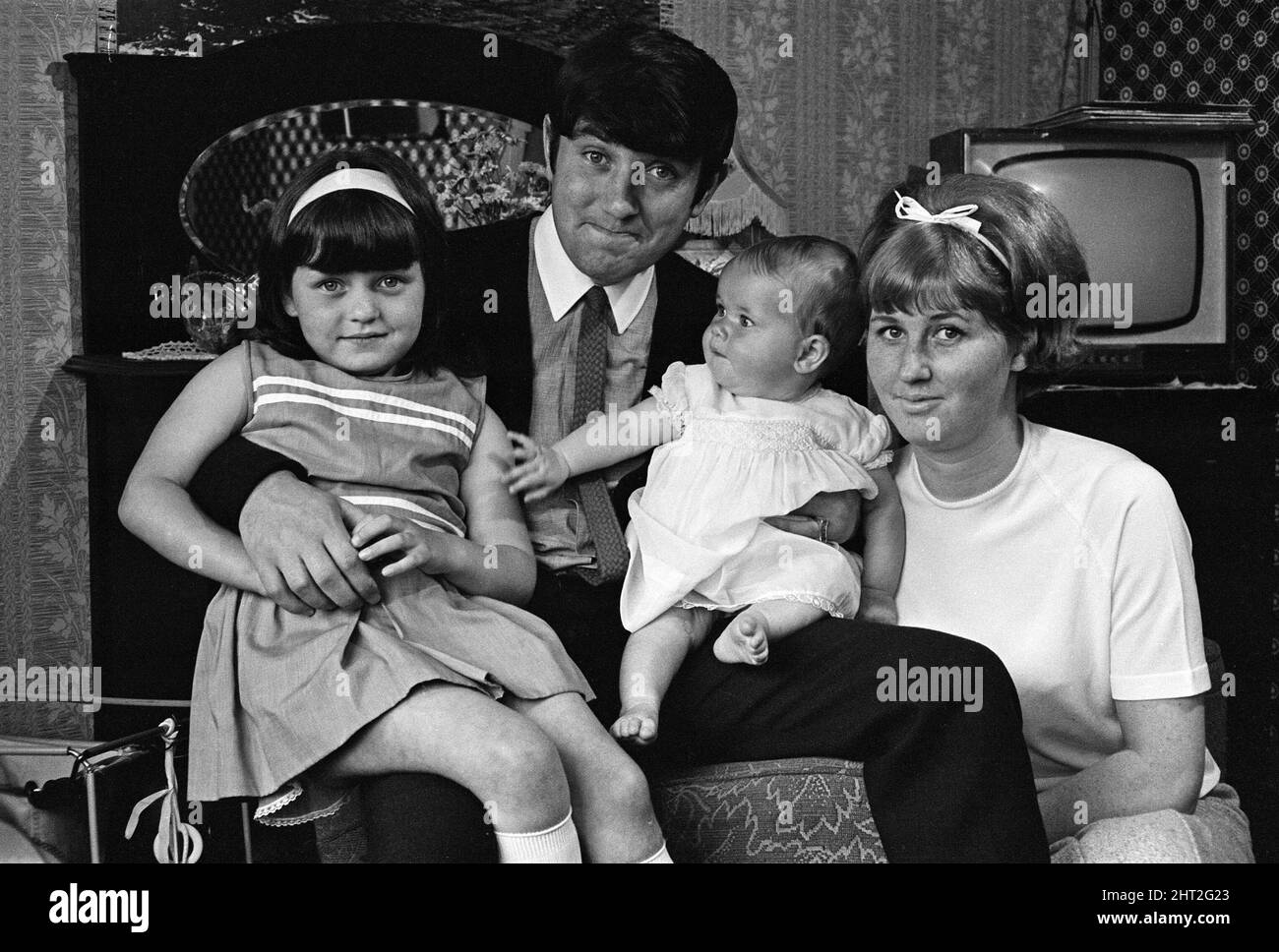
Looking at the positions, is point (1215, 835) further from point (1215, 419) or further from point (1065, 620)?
point (1215, 419)

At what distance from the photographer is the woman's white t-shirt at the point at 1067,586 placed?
139 cm

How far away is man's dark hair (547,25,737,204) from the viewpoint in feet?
4.78

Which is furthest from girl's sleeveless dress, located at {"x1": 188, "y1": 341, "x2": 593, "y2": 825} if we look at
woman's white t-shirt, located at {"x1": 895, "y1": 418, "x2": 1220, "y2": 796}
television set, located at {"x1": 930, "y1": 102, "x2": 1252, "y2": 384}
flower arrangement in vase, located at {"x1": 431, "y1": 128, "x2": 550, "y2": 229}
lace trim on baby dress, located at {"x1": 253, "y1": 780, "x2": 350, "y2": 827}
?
television set, located at {"x1": 930, "y1": 102, "x2": 1252, "y2": 384}

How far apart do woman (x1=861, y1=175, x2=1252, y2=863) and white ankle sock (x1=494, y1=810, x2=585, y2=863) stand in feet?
1.69

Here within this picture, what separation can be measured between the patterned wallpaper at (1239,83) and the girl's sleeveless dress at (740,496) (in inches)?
27.3

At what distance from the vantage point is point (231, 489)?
Answer: 4.44 feet

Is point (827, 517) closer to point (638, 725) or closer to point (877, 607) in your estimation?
point (877, 607)

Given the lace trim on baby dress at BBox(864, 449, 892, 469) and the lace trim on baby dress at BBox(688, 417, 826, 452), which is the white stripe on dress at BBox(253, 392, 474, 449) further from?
the lace trim on baby dress at BBox(864, 449, 892, 469)

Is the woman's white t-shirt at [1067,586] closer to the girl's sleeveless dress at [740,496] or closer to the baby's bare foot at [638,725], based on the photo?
the girl's sleeveless dress at [740,496]

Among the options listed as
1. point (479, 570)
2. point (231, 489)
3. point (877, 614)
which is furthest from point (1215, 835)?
point (231, 489)

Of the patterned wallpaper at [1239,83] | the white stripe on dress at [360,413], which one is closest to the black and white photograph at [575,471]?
the white stripe on dress at [360,413]

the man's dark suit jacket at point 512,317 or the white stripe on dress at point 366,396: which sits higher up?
the man's dark suit jacket at point 512,317

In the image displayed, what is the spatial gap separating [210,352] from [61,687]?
0.46 m

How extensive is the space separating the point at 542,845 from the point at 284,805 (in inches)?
11.1
